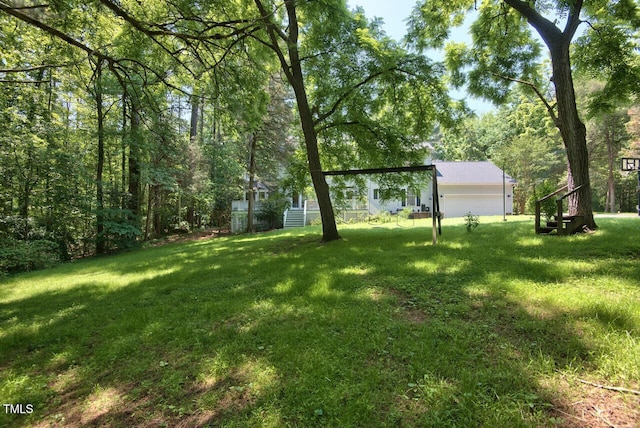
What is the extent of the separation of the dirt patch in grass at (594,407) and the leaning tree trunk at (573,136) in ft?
23.2

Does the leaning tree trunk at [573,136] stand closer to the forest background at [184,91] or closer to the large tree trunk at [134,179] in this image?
the forest background at [184,91]

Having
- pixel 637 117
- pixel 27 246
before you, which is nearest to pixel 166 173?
pixel 27 246

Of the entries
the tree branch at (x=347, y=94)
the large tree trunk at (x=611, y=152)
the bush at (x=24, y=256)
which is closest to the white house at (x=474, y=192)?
the large tree trunk at (x=611, y=152)

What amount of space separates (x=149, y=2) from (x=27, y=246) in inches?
356

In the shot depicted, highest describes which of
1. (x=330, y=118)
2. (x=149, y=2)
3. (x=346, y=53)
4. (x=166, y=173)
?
(x=149, y=2)

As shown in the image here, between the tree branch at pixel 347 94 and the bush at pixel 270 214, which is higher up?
the tree branch at pixel 347 94

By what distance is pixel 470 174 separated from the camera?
2467 centimetres

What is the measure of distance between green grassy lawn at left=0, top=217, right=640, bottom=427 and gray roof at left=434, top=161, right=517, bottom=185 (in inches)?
792

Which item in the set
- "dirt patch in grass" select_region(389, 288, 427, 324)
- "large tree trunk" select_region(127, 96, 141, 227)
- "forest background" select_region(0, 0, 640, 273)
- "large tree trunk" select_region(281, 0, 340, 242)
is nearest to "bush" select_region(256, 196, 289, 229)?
"forest background" select_region(0, 0, 640, 273)

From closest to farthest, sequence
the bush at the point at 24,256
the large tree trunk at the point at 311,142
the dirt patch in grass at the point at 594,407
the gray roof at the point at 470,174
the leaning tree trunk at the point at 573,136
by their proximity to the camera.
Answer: the dirt patch in grass at the point at 594,407
the leaning tree trunk at the point at 573,136
the large tree trunk at the point at 311,142
the bush at the point at 24,256
the gray roof at the point at 470,174

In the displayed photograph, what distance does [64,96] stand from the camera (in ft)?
47.8

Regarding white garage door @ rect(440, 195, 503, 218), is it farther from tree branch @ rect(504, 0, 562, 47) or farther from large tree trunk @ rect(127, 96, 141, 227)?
large tree trunk @ rect(127, 96, 141, 227)

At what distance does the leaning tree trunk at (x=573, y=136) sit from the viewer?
→ 23.9ft

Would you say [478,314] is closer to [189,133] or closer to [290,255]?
[290,255]
